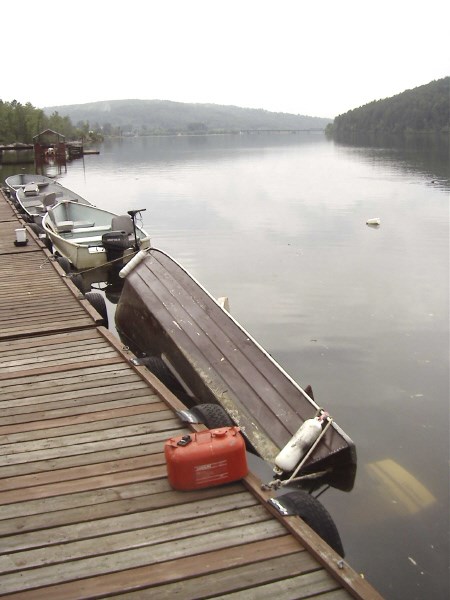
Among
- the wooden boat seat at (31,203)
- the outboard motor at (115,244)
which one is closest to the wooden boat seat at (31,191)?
the wooden boat seat at (31,203)

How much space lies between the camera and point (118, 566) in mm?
3959

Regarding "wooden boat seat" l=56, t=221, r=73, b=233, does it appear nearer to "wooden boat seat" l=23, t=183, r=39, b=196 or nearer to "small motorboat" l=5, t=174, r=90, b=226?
"small motorboat" l=5, t=174, r=90, b=226

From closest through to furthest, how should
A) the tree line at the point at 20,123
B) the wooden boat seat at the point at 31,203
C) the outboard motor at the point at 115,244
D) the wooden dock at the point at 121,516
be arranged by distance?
the wooden dock at the point at 121,516, the outboard motor at the point at 115,244, the wooden boat seat at the point at 31,203, the tree line at the point at 20,123

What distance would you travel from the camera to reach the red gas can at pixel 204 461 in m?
4.72

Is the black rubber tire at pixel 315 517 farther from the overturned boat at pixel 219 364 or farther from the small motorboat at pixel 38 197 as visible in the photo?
the small motorboat at pixel 38 197

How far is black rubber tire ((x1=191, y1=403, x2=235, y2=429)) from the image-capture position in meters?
6.04

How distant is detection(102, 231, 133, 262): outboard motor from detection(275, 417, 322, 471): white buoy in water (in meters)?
10.6

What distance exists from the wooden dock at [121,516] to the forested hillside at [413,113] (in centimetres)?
16602

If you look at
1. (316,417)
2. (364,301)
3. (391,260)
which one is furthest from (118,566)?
(391,260)

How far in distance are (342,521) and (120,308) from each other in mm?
6790

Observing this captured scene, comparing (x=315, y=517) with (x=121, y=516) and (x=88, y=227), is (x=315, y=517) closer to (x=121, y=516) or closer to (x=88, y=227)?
(x=121, y=516)

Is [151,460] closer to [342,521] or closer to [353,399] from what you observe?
[342,521]

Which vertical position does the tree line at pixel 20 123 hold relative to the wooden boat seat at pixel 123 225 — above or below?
above

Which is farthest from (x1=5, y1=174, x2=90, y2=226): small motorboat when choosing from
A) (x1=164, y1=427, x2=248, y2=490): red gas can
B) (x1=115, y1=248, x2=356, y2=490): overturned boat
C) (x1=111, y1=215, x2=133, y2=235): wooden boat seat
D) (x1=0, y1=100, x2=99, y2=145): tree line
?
(x1=0, y1=100, x2=99, y2=145): tree line
